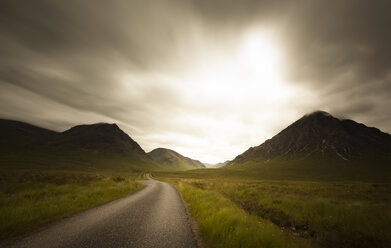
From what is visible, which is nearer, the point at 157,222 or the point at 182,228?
the point at 182,228

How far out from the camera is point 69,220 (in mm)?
7492

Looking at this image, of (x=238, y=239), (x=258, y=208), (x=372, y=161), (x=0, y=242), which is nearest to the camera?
(x=0, y=242)

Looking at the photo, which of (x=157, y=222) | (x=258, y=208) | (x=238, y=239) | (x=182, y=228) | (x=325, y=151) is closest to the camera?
(x=238, y=239)

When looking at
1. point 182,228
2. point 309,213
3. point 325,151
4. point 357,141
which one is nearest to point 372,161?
point 325,151

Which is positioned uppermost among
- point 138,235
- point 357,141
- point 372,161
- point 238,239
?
point 357,141

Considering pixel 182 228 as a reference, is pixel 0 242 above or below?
below

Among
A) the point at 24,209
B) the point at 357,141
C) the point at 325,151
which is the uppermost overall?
the point at 357,141

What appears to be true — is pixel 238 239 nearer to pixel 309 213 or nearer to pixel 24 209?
pixel 309 213

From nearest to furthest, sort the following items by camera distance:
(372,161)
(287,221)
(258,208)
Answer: (287,221) → (258,208) → (372,161)

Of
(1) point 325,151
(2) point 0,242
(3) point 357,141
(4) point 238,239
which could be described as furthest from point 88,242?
(3) point 357,141

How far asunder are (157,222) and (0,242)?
5.49m

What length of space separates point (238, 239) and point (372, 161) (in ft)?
673

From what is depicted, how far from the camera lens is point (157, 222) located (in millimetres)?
7922

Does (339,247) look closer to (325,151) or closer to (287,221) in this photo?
(287,221)
